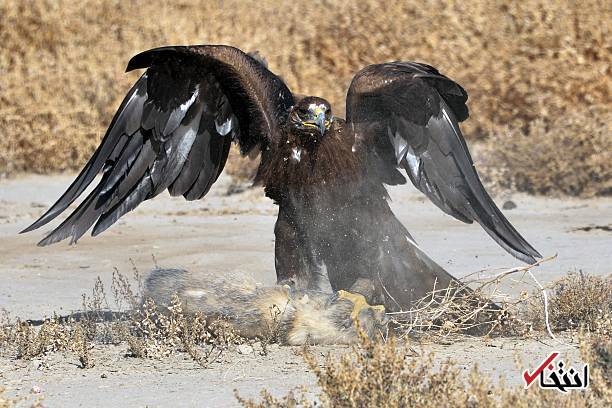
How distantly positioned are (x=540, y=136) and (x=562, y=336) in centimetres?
496

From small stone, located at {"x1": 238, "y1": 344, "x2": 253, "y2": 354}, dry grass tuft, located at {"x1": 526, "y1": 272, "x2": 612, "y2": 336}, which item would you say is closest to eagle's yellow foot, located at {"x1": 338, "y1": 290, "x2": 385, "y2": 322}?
small stone, located at {"x1": 238, "y1": 344, "x2": 253, "y2": 354}

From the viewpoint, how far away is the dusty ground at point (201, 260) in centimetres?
554

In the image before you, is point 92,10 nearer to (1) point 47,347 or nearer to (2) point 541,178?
(2) point 541,178

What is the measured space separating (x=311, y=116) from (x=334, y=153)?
276mm

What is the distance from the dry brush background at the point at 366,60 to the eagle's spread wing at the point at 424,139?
4387 mm

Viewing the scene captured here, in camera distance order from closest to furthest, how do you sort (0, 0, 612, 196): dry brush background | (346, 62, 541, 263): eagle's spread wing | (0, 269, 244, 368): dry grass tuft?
(0, 269, 244, 368): dry grass tuft < (346, 62, 541, 263): eagle's spread wing < (0, 0, 612, 196): dry brush background

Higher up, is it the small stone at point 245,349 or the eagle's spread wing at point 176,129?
the eagle's spread wing at point 176,129

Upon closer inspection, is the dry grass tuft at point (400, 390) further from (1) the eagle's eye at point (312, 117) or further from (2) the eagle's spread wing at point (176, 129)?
(2) the eagle's spread wing at point (176, 129)

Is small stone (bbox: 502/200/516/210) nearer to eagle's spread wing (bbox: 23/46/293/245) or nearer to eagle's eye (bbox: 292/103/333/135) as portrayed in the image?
eagle's spread wing (bbox: 23/46/293/245)

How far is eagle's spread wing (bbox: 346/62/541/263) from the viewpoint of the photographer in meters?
6.37

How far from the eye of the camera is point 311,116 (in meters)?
6.29

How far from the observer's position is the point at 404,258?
6711 millimetres

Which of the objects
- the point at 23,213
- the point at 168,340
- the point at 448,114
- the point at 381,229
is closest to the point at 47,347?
the point at 168,340

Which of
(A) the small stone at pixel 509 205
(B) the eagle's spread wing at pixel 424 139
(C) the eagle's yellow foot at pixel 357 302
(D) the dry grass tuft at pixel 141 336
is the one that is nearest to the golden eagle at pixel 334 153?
(B) the eagle's spread wing at pixel 424 139
